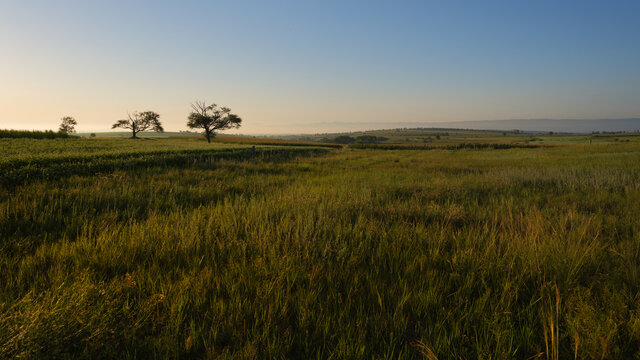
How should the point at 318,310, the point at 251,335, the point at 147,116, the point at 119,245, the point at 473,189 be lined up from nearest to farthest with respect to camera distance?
1. the point at 251,335
2. the point at 318,310
3. the point at 119,245
4. the point at 473,189
5. the point at 147,116

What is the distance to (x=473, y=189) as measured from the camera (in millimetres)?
7941

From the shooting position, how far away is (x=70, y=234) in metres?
3.65

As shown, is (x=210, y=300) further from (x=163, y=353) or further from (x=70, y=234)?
(x=70, y=234)

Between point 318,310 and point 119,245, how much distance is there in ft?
8.56

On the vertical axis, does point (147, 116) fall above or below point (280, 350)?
above

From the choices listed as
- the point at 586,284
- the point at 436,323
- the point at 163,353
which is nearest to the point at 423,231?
the point at 586,284

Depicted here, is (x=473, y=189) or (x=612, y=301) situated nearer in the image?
(x=612, y=301)

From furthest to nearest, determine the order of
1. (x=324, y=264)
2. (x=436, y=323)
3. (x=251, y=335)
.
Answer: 1. (x=324, y=264)
2. (x=436, y=323)
3. (x=251, y=335)

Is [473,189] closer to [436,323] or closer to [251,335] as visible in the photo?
[436,323]

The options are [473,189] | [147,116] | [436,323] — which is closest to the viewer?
[436,323]

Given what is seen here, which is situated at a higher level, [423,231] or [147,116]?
[147,116]

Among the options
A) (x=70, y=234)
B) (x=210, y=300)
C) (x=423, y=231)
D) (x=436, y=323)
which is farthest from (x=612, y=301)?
(x=70, y=234)

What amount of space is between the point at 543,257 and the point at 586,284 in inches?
14.6

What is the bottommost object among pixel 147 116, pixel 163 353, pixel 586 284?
pixel 586 284
